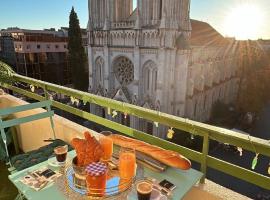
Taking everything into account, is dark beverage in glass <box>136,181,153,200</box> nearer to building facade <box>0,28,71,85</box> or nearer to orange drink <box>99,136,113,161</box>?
orange drink <box>99,136,113,161</box>

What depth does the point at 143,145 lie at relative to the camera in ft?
7.67

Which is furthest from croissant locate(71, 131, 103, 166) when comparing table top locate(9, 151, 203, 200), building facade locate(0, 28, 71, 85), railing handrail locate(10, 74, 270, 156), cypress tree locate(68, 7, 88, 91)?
building facade locate(0, 28, 71, 85)

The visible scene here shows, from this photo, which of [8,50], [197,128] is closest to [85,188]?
[197,128]

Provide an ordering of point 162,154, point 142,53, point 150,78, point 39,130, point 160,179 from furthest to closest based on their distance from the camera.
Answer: point 150,78
point 142,53
point 39,130
point 162,154
point 160,179

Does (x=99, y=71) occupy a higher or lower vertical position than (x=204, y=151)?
lower

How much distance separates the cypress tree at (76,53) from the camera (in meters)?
26.8

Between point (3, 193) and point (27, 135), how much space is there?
1361 millimetres

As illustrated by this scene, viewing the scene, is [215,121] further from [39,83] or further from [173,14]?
[39,83]

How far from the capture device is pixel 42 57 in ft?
97.5

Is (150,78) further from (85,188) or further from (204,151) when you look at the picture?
(85,188)

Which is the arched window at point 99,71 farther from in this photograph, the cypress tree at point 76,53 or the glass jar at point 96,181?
the glass jar at point 96,181

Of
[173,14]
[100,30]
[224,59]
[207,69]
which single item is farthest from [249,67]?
[100,30]

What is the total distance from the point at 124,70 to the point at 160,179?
67.3 feet

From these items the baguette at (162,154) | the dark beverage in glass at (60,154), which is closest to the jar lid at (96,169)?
the baguette at (162,154)
